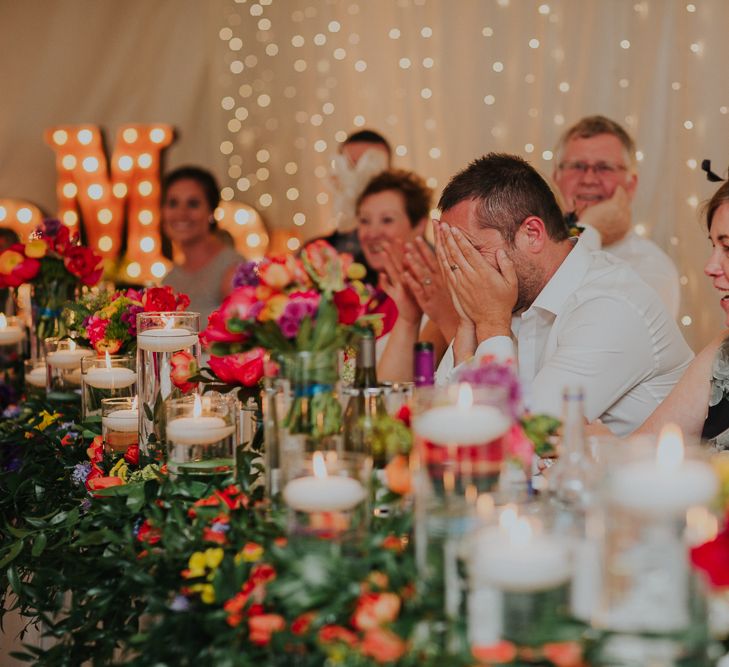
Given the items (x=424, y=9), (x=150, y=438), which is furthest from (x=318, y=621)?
(x=424, y=9)

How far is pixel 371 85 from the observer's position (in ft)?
15.5

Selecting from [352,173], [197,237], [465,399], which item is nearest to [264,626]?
[465,399]

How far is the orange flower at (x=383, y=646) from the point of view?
39.3 inches

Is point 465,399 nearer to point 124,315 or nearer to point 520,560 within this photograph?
point 520,560

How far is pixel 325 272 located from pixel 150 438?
0.66 m

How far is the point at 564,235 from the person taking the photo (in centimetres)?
225

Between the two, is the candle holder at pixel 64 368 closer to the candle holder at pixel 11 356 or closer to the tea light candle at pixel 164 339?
the candle holder at pixel 11 356

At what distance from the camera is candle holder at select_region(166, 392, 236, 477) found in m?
1.60

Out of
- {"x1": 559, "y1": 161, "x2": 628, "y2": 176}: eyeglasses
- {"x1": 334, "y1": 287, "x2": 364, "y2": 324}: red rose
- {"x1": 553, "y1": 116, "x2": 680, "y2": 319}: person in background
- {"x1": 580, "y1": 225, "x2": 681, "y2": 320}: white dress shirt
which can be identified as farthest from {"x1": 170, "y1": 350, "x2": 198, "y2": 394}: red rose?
{"x1": 559, "y1": 161, "x2": 628, "y2": 176}: eyeglasses

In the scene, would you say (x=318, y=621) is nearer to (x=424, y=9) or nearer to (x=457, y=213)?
(x=457, y=213)

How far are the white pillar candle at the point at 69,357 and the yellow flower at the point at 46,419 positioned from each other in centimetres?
11

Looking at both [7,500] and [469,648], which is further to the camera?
[7,500]

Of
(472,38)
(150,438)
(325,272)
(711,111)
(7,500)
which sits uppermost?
(472,38)

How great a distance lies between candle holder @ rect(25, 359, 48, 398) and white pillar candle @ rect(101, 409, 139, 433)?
65 cm
